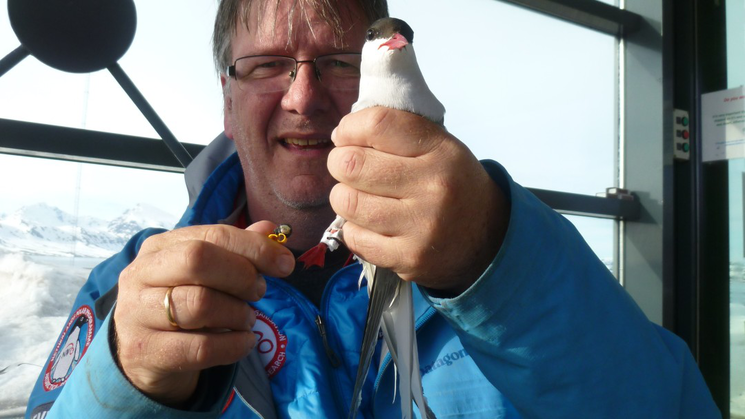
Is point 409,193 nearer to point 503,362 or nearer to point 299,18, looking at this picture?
point 503,362

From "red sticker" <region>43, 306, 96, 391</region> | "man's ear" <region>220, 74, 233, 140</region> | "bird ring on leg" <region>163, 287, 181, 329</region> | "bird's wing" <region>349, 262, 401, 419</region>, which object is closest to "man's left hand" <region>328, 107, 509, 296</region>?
"bird's wing" <region>349, 262, 401, 419</region>

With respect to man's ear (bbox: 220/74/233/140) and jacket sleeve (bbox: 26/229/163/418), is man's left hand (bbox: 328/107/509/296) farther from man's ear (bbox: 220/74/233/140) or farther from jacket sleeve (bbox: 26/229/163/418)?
man's ear (bbox: 220/74/233/140)

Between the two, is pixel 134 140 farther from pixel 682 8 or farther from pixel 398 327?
pixel 682 8

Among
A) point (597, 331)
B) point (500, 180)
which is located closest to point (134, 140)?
point (500, 180)

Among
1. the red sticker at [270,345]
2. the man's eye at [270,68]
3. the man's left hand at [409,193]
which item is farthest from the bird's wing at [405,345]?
the man's eye at [270,68]

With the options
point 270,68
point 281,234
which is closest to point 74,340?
point 281,234

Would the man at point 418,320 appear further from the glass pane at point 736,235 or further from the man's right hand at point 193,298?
the glass pane at point 736,235

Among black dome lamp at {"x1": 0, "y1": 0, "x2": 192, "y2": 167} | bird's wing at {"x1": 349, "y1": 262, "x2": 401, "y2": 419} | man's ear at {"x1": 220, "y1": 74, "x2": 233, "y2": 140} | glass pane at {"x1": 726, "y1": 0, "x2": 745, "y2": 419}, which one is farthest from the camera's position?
glass pane at {"x1": 726, "y1": 0, "x2": 745, "y2": 419}
